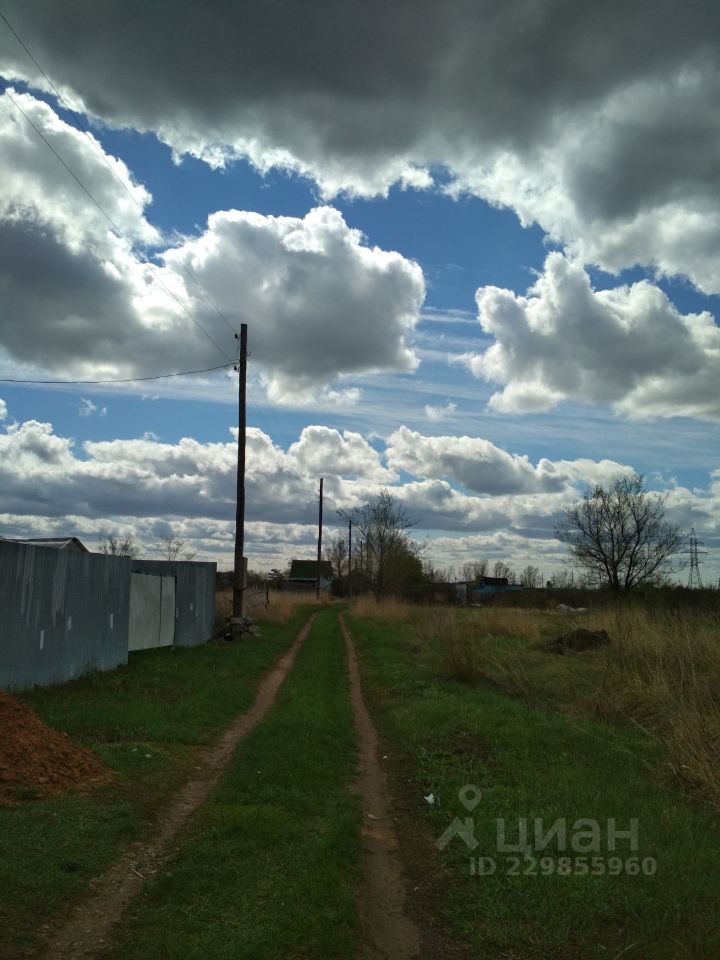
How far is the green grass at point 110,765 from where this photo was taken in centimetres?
520

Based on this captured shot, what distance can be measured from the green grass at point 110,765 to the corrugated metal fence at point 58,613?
0.42m

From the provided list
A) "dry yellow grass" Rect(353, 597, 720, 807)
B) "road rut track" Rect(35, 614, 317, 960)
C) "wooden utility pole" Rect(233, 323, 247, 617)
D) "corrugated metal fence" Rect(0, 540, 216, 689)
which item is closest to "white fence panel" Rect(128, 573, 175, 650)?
"corrugated metal fence" Rect(0, 540, 216, 689)

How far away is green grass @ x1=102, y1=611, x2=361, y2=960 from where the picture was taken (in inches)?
179

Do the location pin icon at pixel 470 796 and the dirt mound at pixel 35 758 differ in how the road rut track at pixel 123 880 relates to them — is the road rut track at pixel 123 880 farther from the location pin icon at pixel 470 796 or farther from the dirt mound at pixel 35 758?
the location pin icon at pixel 470 796

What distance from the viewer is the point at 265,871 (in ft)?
18.7

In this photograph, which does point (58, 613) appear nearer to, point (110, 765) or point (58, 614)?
point (58, 614)

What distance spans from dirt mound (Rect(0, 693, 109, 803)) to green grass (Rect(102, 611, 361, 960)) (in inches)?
56.9

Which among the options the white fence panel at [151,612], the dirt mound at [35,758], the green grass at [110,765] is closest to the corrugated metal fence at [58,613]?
the green grass at [110,765]

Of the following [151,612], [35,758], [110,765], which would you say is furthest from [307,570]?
[35,758]

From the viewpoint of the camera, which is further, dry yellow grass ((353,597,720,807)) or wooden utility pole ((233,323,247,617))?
wooden utility pole ((233,323,247,617))

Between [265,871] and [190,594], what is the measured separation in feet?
67.0

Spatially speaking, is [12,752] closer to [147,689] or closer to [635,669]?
[147,689]

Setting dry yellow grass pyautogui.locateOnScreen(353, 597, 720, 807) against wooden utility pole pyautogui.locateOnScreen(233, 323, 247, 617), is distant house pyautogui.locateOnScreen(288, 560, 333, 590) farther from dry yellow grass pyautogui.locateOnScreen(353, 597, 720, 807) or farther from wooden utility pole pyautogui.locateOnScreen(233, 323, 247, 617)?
dry yellow grass pyautogui.locateOnScreen(353, 597, 720, 807)

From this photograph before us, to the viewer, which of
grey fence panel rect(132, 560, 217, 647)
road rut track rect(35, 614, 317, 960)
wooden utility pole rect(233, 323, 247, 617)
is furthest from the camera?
wooden utility pole rect(233, 323, 247, 617)
